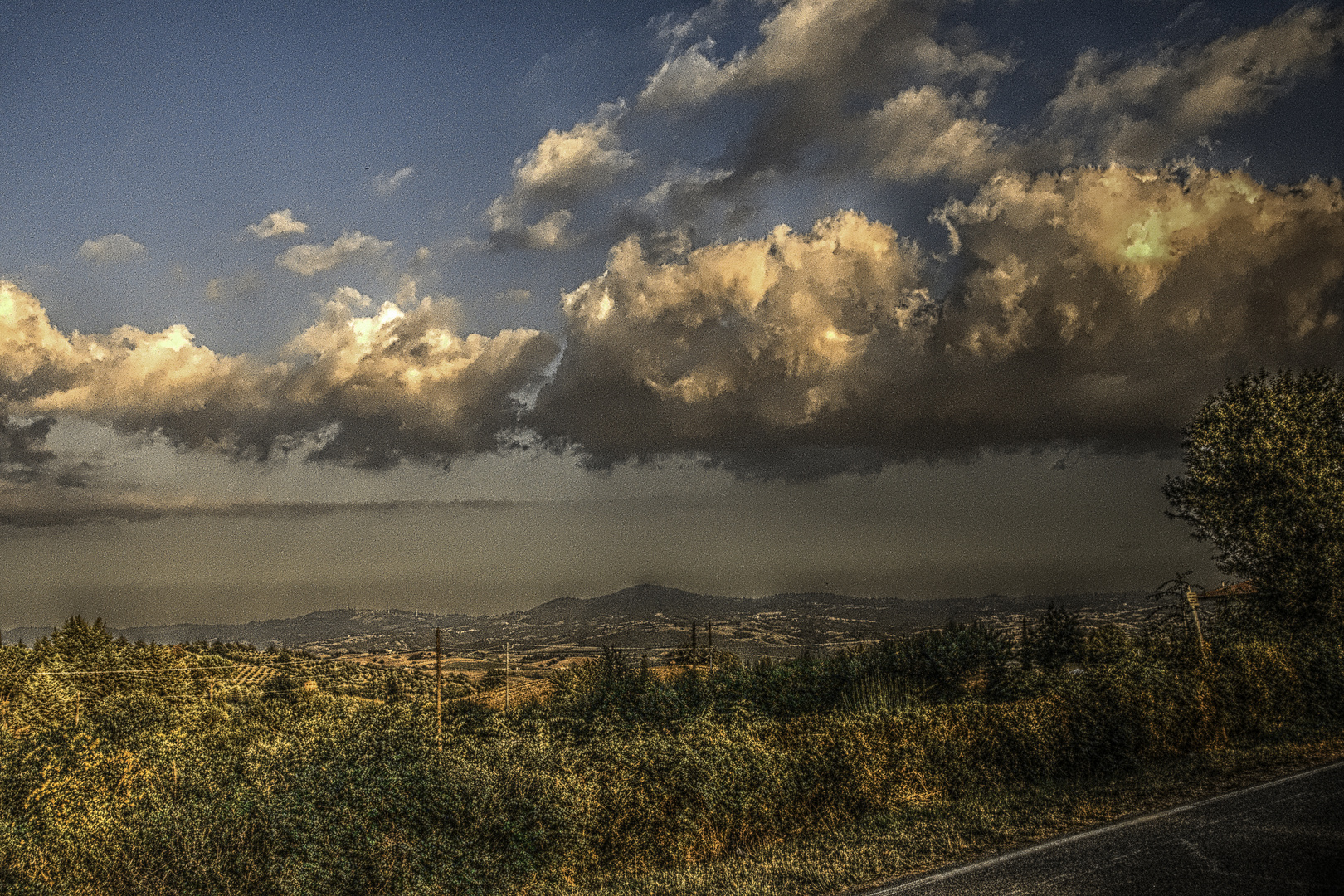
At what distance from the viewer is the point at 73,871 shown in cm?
865

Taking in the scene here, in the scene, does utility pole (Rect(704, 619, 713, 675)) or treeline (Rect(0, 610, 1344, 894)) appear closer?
treeline (Rect(0, 610, 1344, 894))

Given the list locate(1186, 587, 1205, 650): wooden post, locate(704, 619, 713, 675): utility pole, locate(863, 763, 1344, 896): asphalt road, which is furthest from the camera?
locate(704, 619, 713, 675): utility pole

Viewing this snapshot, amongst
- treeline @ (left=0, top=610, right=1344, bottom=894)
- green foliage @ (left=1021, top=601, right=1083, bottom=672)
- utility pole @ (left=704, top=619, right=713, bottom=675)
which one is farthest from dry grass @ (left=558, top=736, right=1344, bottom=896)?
utility pole @ (left=704, top=619, right=713, bottom=675)

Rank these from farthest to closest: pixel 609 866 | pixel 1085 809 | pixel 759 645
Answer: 1. pixel 759 645
2. pixel 1085 809
3. pixel 609 866

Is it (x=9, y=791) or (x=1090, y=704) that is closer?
(x=9, y=791)

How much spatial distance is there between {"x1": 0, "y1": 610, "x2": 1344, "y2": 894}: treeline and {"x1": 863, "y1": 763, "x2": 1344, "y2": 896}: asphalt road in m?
2.53

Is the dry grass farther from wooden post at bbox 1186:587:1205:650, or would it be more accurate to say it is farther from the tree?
the tree

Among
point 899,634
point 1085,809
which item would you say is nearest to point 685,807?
point 1085,809

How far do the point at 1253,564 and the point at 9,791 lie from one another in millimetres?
29170

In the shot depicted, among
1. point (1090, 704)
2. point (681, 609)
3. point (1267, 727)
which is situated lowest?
point (681, 609)

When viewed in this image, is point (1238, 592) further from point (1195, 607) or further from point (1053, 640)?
point (1053, 640)

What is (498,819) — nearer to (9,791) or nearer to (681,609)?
(9,791)

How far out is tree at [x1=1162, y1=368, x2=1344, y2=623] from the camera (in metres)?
23.5

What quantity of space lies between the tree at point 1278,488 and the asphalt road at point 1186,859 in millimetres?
16627
